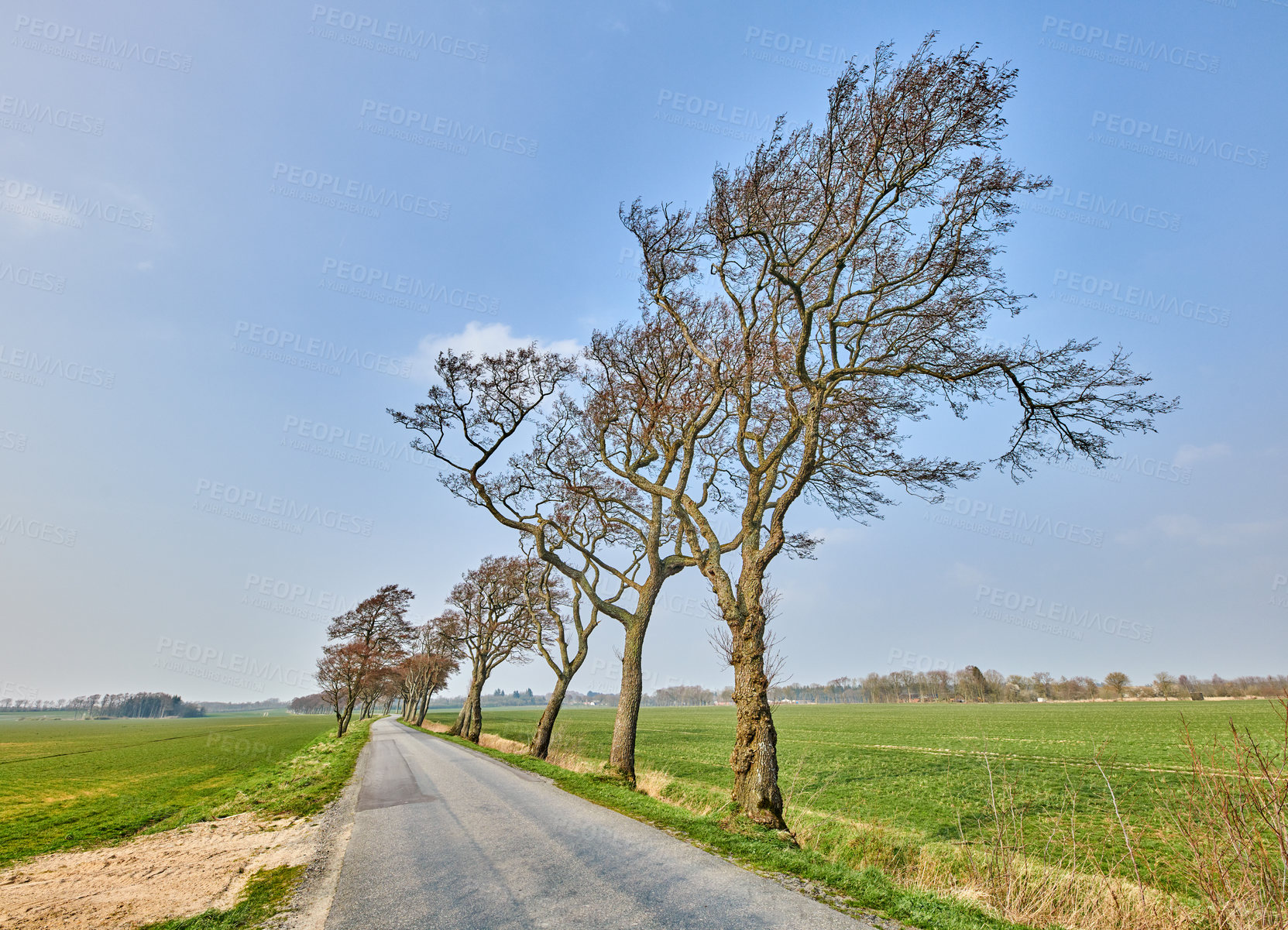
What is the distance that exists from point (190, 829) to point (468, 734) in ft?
93.3

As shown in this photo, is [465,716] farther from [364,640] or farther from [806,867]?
[806,867]

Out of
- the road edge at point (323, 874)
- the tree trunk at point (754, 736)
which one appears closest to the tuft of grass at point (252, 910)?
the road edge at point (323, 874)

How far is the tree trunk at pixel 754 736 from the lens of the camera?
29.3 feet

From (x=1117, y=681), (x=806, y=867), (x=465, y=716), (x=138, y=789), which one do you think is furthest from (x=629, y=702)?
(x=1117, y=681)

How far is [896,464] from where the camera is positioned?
39.9ft

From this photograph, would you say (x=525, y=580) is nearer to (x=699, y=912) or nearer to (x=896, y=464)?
(x=896, y=464)

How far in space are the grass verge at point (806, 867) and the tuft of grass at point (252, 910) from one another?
4.76 metres

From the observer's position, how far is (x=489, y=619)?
35312 millimetres

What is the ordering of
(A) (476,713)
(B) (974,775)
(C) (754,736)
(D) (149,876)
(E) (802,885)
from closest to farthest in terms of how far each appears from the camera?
(E) (802,885) < (D) (149,876) < (C) (754,736) < (B) (974,775) < (A) (476,713)

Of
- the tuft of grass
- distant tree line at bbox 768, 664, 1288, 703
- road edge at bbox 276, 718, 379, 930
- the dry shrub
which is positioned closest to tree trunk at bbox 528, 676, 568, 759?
road edge at bbox 276, 718, 379, 930

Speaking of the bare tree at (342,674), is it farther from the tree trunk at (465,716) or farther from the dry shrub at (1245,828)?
the dry shrub at (1245,828)

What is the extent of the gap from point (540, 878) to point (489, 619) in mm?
31011

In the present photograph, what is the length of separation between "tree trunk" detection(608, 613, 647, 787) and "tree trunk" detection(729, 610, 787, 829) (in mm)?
4409

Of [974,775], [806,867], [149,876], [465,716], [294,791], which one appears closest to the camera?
[806,867]
